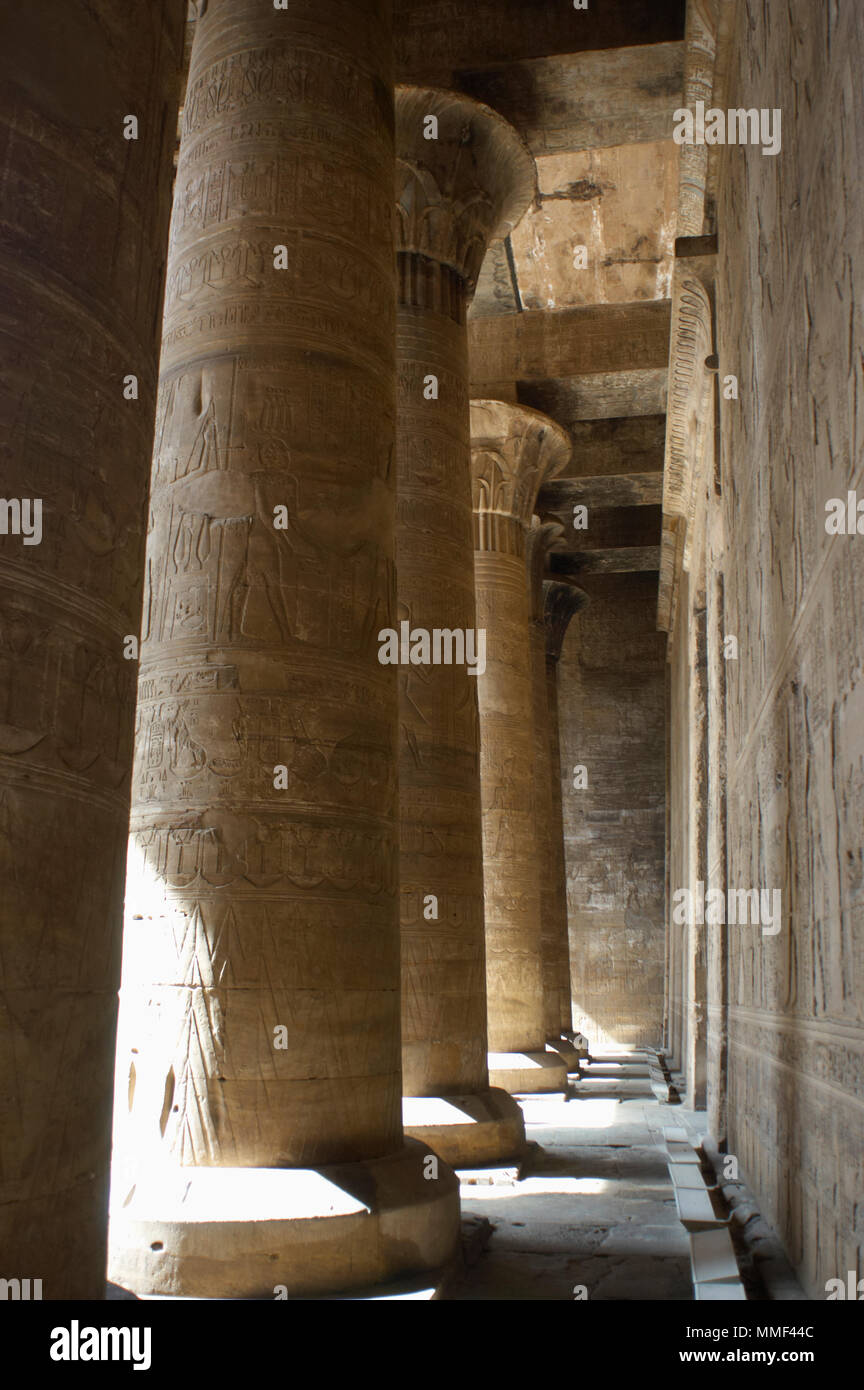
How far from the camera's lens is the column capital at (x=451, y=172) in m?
8.95

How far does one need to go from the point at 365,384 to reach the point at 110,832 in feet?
10.4

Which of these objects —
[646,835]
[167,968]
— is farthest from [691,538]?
[646,835]

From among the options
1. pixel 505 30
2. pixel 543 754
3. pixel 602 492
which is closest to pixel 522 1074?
pixel 543 754

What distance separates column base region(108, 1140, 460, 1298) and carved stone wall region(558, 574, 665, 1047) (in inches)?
730

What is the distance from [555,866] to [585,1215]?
11.4 m

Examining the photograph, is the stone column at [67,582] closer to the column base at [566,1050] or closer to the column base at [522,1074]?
the column base at [522,1074]

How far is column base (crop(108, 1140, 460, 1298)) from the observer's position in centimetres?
414

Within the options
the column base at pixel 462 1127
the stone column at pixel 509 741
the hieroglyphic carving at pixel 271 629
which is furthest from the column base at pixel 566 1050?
the hieroglyphic carving at pixel 271 629

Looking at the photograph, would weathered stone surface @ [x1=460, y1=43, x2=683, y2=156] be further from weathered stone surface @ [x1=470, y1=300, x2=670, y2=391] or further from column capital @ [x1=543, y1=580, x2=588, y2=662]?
column capital @ [x1=543, y1=580, x2=588, y2=662]

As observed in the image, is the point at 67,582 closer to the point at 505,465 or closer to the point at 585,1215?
the point at 585,1215

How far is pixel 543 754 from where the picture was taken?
16672mm

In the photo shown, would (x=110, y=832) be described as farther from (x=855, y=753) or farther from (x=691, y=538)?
(x=691, y=538)

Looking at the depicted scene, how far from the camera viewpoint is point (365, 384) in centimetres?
543

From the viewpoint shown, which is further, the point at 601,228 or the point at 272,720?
the point at 601,228
